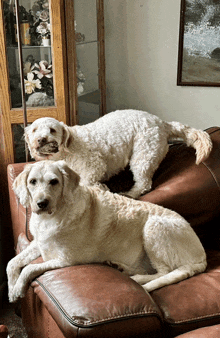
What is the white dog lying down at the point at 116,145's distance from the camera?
1.98 meters

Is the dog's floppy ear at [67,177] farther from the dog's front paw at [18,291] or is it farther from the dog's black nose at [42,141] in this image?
the dog's front paw at [18,291]

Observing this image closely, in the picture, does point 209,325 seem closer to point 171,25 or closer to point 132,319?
point 132,319

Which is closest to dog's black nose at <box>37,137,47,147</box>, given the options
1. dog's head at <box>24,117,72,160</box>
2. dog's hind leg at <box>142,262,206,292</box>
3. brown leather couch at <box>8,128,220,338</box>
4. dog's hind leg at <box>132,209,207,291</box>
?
dog's head at <box>24,117,72,160</box>

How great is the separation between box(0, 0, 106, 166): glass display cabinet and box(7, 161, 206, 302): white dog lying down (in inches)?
32.7

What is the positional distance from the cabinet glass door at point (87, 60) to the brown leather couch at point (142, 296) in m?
0.81

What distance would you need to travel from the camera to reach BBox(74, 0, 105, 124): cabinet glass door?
2.52 meters

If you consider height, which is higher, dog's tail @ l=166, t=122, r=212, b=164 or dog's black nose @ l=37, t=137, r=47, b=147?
dog's black nose @ l=37, t=137, r=47, b=147

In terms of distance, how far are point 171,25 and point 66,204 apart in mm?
2019

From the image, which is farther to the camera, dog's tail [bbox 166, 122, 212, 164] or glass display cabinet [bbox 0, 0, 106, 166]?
glass display cabinet [bbox 0, 0, 106, 166]

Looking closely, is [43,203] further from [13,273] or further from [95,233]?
[13,273]

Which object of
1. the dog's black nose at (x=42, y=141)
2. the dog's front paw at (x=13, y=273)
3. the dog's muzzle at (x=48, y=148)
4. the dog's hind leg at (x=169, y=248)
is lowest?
the dog's front paw at (x=13, y=273)

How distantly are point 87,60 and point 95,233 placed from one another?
1.43m

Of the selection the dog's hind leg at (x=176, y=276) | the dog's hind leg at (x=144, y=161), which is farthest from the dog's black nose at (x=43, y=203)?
the dog's hind leg at (x=144, y=161)

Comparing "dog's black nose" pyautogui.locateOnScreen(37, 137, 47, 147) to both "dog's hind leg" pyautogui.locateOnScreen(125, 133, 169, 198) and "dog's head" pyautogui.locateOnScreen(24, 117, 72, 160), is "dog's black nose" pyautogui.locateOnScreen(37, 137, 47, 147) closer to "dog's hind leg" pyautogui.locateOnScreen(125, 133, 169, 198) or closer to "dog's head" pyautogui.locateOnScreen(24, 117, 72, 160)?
"dog's head" pyautogui.locateOnScreen(24, 117, 72, 160)
